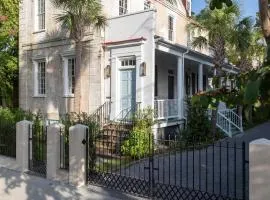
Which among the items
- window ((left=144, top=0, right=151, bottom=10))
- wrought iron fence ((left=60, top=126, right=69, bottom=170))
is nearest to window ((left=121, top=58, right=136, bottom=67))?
window ((left=144, top=0, right=151, bottom=10))

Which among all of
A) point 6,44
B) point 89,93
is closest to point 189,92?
point 89,93

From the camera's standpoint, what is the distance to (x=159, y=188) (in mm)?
7766

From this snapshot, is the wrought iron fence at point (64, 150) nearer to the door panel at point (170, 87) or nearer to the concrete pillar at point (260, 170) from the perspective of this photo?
the concrete pillar at point (260, 170)

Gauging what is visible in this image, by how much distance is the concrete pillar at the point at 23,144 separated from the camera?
1025 cm

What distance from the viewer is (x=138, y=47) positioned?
1520 centimetres

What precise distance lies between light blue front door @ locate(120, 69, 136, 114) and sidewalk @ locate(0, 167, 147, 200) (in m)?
7.16

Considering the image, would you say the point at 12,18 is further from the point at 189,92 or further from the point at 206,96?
the point at 206,96

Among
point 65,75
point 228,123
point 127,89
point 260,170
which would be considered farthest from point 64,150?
point 228,123

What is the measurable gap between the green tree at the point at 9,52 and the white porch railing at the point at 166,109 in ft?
31.7

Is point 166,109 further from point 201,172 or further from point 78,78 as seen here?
point 201,172

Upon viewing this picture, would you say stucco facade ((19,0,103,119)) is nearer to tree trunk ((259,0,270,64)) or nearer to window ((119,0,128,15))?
window ((119,0,128,15))

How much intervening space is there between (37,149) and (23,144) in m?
0.40

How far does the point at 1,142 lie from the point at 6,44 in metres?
11.2

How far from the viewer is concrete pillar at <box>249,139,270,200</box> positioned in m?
5.77
